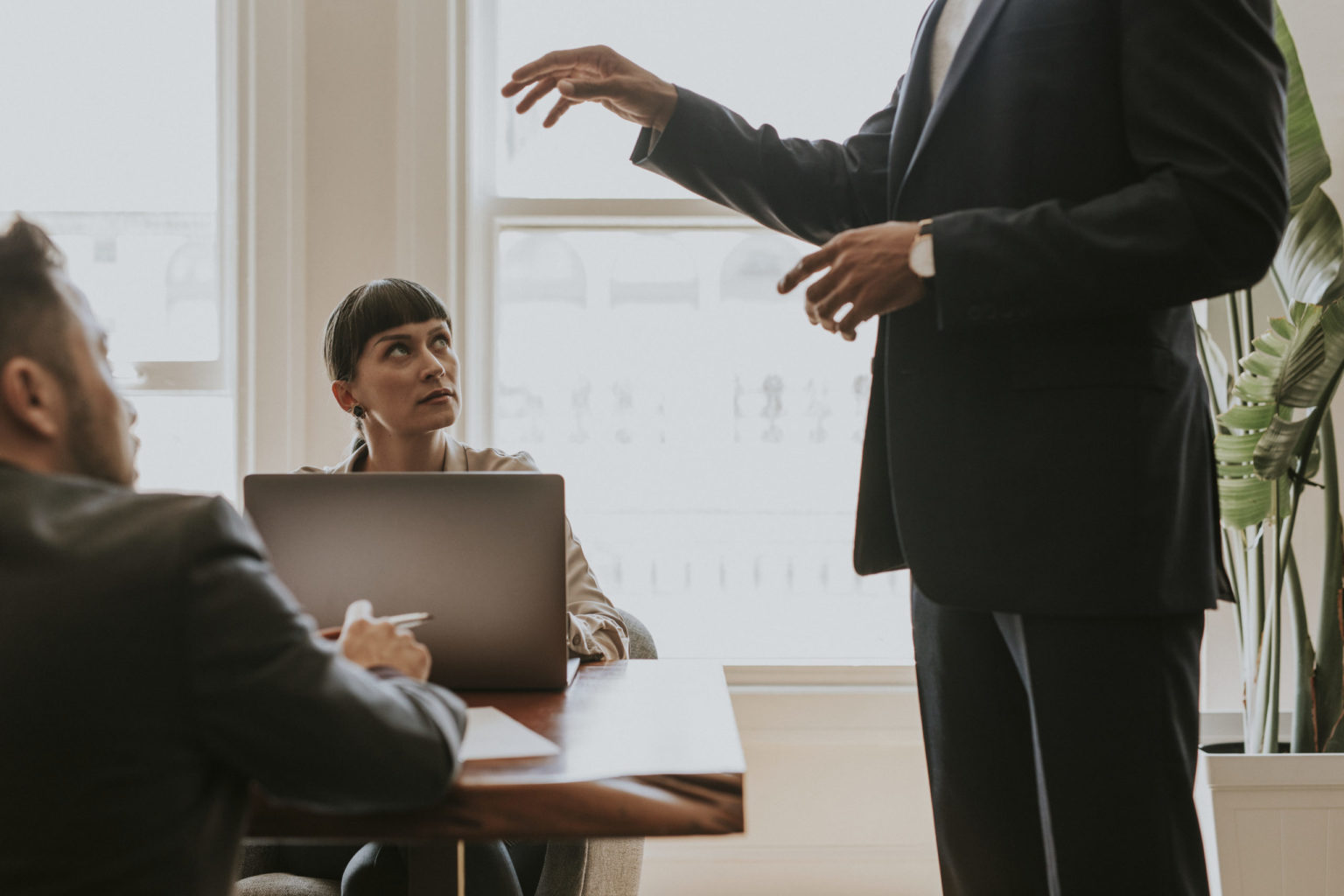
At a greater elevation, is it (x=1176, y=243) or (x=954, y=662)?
(x=1176, y=243)

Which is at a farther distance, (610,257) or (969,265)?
(610,257)

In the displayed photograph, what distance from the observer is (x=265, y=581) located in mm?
717

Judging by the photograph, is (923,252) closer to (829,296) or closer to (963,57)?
(829,296)

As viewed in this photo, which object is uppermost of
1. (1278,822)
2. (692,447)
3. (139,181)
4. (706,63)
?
(706,63)

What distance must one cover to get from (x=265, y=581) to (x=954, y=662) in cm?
80

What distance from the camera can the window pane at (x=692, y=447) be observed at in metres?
2.62

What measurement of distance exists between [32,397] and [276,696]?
28 cm

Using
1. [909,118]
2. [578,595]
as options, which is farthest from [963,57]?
[578,595]

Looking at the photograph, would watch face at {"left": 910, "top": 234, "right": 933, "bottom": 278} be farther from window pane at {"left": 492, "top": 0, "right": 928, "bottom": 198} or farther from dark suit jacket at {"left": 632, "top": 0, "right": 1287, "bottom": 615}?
window pane at {"left": 492, "top": 0, "right": 928, "bottom": 198}

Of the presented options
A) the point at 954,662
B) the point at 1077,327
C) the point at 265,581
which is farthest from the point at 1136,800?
the point at 265,581

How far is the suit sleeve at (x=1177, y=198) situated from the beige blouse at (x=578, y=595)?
66 centimetres

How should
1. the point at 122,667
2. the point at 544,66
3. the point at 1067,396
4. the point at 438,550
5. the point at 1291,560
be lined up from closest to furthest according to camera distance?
the point at 122,667 → the point at 1067,396 → the point at 438,550 → the point at 544,66 → the point at 1291,560

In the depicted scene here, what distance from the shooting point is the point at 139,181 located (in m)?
2.64

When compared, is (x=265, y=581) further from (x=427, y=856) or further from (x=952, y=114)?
(x=952, y=114)
